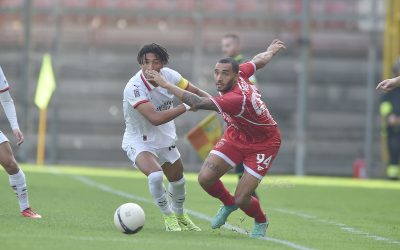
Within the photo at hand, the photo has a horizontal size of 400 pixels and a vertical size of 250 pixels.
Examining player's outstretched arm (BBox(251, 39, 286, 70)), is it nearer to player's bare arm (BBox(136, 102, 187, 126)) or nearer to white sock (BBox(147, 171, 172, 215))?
player's bare arm (BBox(136, 102, 187, 126))

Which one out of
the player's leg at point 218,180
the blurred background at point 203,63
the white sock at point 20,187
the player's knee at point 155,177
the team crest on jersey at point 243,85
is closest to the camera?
the team crest on jersey at point 243,85

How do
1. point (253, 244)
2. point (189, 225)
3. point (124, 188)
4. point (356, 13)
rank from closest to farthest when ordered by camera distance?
point (253, 244)
point (189, 225)
point (124, 188)
point (356, 13)

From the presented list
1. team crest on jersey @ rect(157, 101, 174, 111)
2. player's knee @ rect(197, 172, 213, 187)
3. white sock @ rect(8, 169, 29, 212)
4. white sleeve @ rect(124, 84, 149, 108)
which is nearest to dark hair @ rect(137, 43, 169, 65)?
white sleeve @ rect(124, 84, 149, 108)

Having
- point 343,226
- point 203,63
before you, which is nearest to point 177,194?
point 343,226

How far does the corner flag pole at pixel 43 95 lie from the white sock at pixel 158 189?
14180mm

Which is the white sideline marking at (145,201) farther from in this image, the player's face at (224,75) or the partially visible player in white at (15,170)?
the partially visible player in white at (15,170)

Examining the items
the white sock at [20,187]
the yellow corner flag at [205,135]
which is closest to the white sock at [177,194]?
the white sock at [20,187]

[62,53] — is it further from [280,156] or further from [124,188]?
[124,188]

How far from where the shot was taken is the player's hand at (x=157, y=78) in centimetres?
971

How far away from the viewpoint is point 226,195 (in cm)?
1038

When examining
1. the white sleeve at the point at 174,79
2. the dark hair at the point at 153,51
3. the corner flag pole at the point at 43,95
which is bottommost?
the corner flag pole at the point at 43,95

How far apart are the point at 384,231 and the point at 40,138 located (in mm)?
14200

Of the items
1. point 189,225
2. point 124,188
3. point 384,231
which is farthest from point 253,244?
point 124,188

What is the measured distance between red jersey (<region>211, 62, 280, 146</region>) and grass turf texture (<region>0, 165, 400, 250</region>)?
0.94 meters
